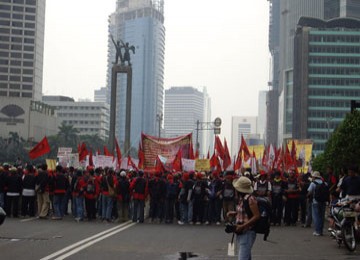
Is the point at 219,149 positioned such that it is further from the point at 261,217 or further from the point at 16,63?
the point at 16,63

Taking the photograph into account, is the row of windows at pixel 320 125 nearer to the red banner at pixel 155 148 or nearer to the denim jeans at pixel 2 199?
the red banner at pixel 155 148

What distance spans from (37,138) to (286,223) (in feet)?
432

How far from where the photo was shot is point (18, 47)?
155 metres

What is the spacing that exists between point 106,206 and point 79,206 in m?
0.91

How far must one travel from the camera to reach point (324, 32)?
13450 centimetres

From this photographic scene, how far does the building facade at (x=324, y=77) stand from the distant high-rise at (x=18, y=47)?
64122 mm

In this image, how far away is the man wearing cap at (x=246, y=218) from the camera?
816 centimetres

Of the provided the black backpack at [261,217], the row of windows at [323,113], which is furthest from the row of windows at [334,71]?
the black backpack at [261,217]

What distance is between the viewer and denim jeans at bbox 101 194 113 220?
20.8m

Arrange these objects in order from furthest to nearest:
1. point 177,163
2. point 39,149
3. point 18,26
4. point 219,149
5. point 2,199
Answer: point 18,26 < point 219,149 < point 177,163 < point 39,149 < point 2,199

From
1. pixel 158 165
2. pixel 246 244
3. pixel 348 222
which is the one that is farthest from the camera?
pixel 158 165

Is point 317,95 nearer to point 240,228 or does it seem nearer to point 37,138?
point 37,138

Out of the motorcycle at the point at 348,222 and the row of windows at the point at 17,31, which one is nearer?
the motorcycle at the point at 348,222

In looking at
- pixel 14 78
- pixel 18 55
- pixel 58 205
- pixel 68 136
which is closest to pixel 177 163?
pixel 58 205
